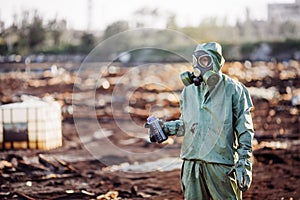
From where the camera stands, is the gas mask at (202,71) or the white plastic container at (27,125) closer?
the gas mask at (202,71)

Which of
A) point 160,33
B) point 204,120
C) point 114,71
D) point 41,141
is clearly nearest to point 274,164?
point 41,141

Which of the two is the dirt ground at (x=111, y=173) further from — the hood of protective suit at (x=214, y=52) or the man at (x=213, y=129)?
the hood of protective suit at (x=214, y=52)

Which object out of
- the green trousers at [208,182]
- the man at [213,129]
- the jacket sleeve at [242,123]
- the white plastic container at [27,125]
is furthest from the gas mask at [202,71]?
the white plastic container at [27,125]

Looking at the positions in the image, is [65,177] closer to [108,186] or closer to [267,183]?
[108,186]

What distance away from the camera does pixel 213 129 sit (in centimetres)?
409

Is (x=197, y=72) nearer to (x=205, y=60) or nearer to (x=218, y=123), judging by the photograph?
(x=205, y=60)

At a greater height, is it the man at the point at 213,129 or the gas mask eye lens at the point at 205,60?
the gas mask eye lens at the point at 205,60

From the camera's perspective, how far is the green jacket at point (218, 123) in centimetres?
404

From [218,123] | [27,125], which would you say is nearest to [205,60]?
[218,123]

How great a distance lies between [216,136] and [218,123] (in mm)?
85

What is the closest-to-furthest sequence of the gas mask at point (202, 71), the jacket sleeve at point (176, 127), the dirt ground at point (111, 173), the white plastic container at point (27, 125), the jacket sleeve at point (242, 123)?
the jacket sleeve at point (242, 123) < the gas mask at point (202, 71) < the jacket sleeve at point (176, 127) < the dirt ground at point (111, 173) < the white plastic container at point (27, 125)

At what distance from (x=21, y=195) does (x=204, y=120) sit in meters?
4.31

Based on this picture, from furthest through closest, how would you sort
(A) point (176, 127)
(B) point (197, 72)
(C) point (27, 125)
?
(C) point (27, 125) < (A) point (176, 127) < (B) point (197, 72)

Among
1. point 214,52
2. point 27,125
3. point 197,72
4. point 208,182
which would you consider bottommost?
point 208,182
